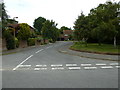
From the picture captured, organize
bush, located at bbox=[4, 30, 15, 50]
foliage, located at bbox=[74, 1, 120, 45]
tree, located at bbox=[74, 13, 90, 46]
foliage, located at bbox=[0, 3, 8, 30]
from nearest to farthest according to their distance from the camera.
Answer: foliage, located at bbox=[74, 1, 120, 45]
foliage, located at bbox=[0, 3, 8, 30]
tree, located at bbox=[74, 13, 90, 46]
bush, located at bbox=[4, 30, 15, 50]

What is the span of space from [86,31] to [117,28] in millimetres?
4977

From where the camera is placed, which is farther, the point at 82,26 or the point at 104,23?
the point at 82,26

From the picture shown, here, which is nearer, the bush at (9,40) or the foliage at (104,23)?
the foliage at (104,23)

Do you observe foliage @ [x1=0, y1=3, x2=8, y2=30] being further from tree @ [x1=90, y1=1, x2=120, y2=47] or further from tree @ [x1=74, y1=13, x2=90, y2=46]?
tree @ [x1=90, y1=1, x2=120, y2=47]

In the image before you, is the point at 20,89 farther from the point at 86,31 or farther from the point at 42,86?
the point at 86,31

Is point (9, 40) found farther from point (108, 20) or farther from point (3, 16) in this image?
point (108, 20)

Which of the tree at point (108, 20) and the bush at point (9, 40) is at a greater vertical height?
the tree at point (108, 20)

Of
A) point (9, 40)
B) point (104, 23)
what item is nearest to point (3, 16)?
point (9, 40)

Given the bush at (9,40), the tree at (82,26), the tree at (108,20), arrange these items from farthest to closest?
the bush at (9,40), the tree at (82,26), the tree at (108,20)

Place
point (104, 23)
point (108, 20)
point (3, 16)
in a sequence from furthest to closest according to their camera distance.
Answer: point (3, 16) → point (108, 20) → point (104, 23)

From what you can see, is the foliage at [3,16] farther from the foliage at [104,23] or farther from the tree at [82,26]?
the foliage at [104,23]

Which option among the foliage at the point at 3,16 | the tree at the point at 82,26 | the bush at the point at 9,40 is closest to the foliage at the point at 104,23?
the tree at the point at 82,26

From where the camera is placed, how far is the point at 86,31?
22344 millimetres

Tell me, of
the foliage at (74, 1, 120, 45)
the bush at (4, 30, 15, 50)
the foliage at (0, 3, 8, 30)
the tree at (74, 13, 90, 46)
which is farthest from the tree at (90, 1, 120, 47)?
the bush at (4, 30, 15, 50)
